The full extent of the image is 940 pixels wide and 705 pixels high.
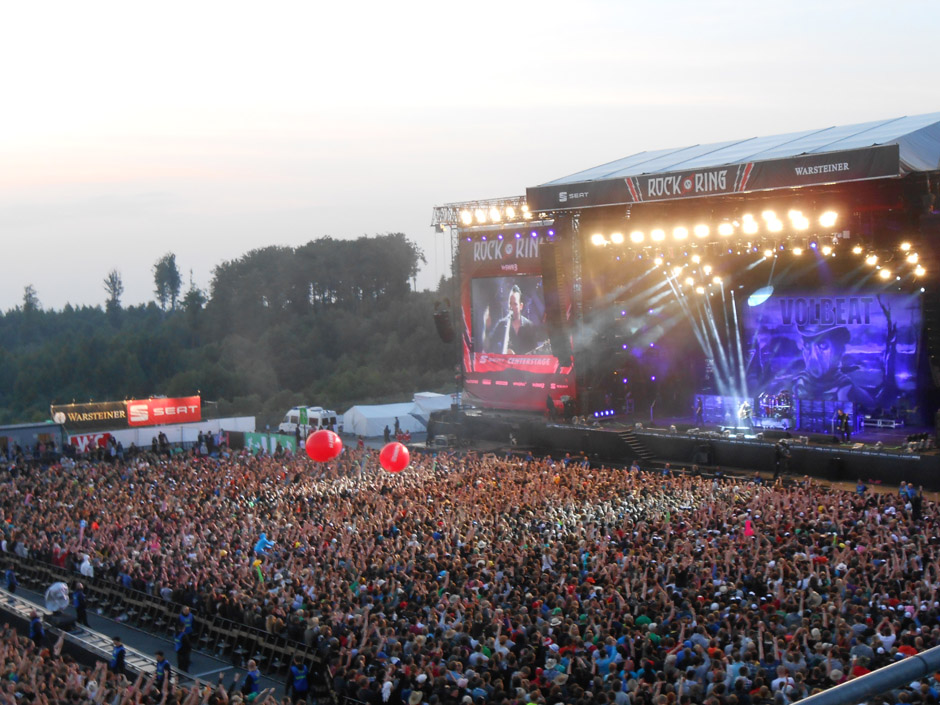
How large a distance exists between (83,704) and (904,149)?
1741cm

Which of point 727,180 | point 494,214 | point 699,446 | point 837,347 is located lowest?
point 699,446

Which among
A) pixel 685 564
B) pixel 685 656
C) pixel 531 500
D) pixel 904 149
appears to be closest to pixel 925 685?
pixel 685 656

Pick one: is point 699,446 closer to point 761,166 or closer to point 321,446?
point 761,166

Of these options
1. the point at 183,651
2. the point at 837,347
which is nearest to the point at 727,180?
the point at 837,347

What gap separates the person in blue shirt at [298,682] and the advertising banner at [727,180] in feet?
47.7

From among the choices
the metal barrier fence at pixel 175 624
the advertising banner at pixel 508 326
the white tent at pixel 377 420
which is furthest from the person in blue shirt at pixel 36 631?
the white tent at pixel 377 420

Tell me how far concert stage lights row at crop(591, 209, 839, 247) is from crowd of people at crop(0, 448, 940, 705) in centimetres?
617

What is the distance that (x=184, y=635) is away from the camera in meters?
11.7

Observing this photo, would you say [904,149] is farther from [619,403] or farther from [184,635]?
[184,635]

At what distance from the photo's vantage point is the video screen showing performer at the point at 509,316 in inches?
1140

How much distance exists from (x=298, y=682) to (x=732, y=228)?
16.4m

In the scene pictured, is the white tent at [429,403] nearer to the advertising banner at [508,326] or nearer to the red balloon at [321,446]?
the advertising banner at [508,326]

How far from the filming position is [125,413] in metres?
32.3

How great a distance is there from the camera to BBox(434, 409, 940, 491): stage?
68.3 feet
